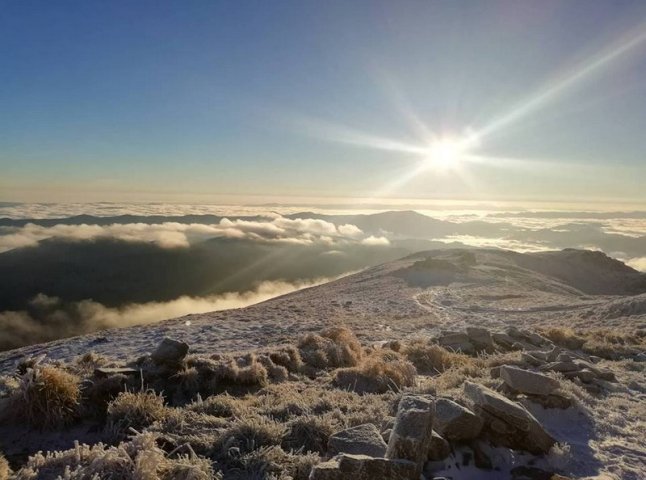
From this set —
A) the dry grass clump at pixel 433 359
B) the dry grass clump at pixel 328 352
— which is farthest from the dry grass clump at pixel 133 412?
the dry grass clump at pixel 433 359

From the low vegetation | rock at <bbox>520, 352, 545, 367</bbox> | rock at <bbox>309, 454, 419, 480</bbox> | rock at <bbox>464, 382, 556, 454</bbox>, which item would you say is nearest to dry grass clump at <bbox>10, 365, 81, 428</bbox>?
the low vegetation

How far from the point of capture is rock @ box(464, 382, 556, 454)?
18.3ft

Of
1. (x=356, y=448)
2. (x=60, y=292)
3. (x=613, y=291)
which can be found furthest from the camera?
(x=60, y=292)

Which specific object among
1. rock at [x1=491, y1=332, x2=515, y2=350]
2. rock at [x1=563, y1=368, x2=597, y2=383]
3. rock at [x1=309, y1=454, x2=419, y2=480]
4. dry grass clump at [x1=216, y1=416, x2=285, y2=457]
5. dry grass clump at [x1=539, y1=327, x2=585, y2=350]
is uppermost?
rock at [x1=309, y1=454, x2=419, y2=480]

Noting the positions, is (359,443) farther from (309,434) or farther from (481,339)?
(481,339)

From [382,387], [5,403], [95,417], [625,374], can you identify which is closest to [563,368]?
[625,374]

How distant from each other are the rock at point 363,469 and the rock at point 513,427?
1.89m

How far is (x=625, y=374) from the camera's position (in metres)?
10.6

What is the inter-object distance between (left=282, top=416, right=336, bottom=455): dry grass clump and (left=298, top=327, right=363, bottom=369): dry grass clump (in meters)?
4.92

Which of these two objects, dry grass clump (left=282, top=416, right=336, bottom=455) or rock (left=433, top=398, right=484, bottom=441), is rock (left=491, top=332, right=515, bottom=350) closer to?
rock (left=433, top=398, right=484, bottom=441)

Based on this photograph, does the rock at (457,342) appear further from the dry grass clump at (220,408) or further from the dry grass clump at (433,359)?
the dry grass clump at (220,408)

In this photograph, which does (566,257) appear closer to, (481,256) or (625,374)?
(481,256)

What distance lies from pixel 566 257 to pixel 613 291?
13166 millimetres

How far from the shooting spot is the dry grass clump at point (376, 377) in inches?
358
